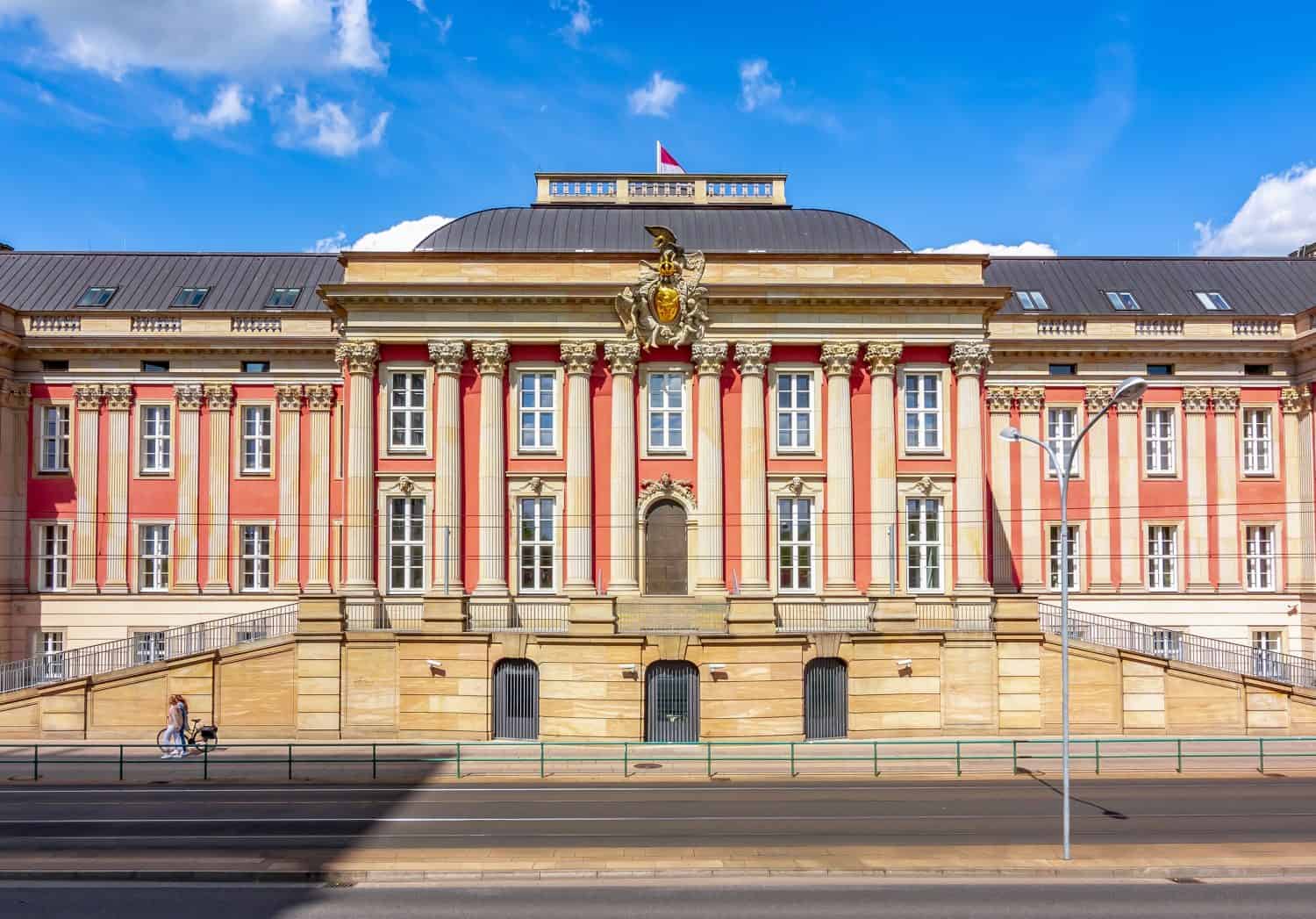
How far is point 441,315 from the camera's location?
41.4 metres

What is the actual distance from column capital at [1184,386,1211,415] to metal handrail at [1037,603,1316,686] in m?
9.97

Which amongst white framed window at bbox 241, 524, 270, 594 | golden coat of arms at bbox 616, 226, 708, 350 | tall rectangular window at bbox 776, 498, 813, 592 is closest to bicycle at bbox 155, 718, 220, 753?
white framed window at bbox 241, 524, 270, 594

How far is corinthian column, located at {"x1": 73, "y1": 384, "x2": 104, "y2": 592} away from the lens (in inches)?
1908

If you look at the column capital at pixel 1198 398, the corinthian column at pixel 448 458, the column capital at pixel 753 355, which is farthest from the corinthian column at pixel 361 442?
the column capital at pixel 1198 398

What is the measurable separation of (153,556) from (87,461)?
16.0 feet

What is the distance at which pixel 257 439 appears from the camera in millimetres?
50219

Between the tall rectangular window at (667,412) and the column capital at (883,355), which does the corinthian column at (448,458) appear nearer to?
the tall rectangular window at (667,412)

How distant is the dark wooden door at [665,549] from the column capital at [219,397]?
66.6 feet

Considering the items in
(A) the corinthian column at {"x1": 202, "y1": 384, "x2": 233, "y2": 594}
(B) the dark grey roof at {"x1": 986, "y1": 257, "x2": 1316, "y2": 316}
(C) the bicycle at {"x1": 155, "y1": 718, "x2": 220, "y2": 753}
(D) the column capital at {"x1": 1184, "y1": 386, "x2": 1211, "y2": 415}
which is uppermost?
(B) the dark grey roof at {"x1": 986, "y1": 257, "x2": 1316, "y2": 316}

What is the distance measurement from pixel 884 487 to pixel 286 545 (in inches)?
1004

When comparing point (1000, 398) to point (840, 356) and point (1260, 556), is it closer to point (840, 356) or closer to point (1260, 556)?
point (840, 356)

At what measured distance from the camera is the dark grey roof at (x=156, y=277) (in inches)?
2041

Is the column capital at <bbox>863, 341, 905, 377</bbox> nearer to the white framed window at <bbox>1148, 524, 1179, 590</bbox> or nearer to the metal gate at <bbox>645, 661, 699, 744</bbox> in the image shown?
the metal gate at <bbox>645, 661, 699, 744</bbox>

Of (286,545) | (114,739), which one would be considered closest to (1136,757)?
(114,739)
